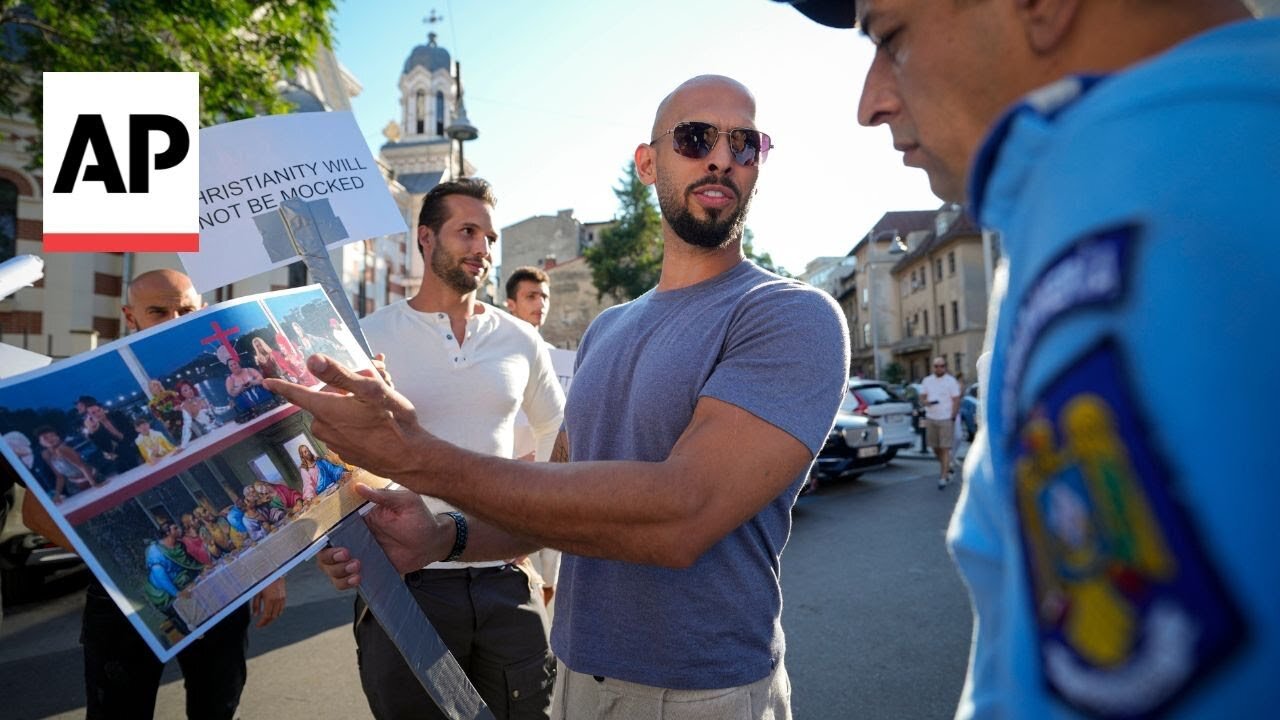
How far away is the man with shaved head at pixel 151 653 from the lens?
289 centimetres

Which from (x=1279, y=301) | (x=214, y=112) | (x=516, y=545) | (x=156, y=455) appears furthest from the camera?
(x=214, y=112)

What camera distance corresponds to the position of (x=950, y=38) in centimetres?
73

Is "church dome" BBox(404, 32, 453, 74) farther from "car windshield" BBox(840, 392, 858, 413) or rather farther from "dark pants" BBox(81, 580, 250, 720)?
"dark pants" BBox(81, 580, 250, 720)

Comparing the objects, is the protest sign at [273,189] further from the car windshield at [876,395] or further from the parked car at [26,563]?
the car windshield at [876,395]

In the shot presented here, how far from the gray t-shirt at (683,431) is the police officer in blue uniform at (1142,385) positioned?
3.09ft

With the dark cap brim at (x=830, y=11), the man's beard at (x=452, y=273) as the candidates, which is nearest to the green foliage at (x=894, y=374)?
the man's beard at (x=452, y=273)

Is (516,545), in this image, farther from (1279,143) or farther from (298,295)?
(1279,143)

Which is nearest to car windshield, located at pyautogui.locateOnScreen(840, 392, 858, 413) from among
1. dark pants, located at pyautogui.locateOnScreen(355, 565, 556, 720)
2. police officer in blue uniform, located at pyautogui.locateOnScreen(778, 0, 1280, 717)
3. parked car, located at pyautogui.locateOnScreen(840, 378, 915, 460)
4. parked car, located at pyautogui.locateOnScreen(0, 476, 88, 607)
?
parked car, located at pyautogui.locateOnScreen(840, 378, 915, 460)

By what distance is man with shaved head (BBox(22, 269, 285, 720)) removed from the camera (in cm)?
289

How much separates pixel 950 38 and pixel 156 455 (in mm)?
1370

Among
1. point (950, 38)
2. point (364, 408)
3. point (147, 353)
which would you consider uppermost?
point (950, 38)

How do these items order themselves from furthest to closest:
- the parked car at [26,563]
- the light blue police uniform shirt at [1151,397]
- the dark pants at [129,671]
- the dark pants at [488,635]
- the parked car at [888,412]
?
the parked car at [888,412], the parked car at [26,563], the dark pants at [129,671], the dark pants at [488,635], the light blue police uniform shirt at [1151,397]

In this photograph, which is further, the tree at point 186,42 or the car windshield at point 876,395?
the car windshield at point 876,395

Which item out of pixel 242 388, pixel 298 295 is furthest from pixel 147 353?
pixel 298 295
